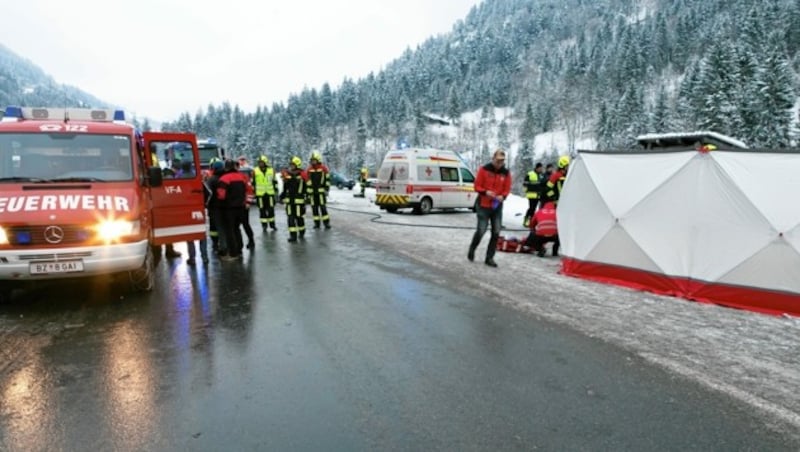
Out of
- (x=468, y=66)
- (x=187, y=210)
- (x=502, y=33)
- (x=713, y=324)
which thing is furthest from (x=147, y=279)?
(x=502, y=33)

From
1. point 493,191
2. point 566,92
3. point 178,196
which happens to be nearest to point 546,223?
point 493,191

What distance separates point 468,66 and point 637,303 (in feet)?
544

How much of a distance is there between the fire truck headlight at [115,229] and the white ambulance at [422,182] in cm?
1271

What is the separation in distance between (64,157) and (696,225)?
8054 millimetres

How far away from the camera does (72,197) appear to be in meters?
5.68

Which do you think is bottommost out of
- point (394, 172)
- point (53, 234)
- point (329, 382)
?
point (329, 382)

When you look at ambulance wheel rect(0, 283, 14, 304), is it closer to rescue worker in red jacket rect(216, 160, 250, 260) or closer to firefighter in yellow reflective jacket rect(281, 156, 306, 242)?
rescue worker in red jacket rect(216, 160, 250, 260)

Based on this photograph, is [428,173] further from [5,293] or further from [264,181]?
[5,293]

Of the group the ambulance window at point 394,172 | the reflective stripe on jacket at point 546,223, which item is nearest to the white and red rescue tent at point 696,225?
the reflective stripe on jacket at point 546,223

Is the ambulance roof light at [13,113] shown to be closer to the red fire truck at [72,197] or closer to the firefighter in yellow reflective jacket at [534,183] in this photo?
the red fire truck at [72,197]

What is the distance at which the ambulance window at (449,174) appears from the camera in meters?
19.2

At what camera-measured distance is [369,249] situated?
1032 centimetres

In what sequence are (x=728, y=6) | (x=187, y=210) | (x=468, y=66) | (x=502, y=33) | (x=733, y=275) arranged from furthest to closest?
(x=502, y=33) → (x=468, y=66) → (x=728, y=6) → (x=187, y=210) → (x=733, y=275)

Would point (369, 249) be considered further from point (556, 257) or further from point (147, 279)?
point (147, 279)
